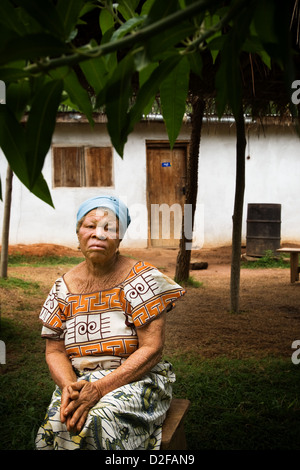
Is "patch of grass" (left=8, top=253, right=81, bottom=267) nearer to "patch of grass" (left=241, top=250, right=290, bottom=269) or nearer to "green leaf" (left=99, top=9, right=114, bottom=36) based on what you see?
"patch of grass" (left=241, top=250, right=290, bottom=269)

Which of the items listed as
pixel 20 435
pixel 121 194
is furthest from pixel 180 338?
pixel 121 194

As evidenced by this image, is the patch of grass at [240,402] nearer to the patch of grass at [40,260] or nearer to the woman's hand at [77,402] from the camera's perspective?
the woman's hand at [77,402]

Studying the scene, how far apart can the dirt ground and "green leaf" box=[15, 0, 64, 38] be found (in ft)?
13.7

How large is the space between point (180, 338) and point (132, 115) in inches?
179

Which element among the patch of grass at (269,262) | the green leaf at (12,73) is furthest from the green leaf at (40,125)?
the patch of grass at (269,262)

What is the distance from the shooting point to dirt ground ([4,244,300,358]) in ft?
15.2

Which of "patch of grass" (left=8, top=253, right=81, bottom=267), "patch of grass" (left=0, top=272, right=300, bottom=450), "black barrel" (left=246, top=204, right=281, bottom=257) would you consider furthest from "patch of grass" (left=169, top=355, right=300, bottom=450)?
"black barrel" (left=246, top=204, right=281, bottom=257)

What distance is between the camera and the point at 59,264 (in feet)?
33.1

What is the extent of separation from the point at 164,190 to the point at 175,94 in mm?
11588

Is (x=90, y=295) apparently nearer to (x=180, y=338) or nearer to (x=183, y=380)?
(x=183, y=380)

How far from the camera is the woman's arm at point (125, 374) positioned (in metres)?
1.86

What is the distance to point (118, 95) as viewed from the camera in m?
0.54

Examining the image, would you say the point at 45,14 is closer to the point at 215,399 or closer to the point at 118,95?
the point at 118,95

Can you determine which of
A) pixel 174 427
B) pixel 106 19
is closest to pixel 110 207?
pixel 174 427
